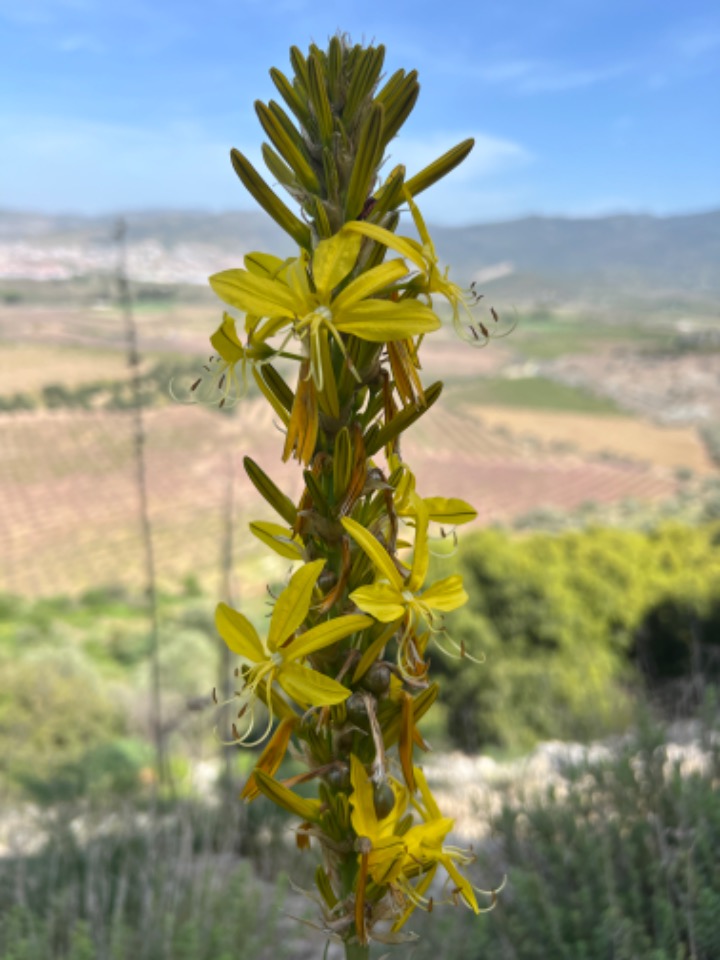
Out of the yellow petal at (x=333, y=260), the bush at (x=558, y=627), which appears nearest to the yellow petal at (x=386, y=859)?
the yellow petal at (x=333, y=260)

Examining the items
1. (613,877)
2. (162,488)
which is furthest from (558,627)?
(162,488)

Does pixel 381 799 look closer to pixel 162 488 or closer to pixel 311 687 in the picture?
pixel 311 687

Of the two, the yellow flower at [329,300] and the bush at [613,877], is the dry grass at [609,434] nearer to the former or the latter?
the bush at [613,877]

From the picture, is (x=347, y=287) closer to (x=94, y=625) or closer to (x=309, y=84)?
(x=309, y=84)

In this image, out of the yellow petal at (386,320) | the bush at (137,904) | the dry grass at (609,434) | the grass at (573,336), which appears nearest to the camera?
the yellow petal at (386,320)

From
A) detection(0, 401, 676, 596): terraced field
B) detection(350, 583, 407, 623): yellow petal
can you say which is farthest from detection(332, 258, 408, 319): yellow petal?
detection(0, 401, 676, 596): terraced field
